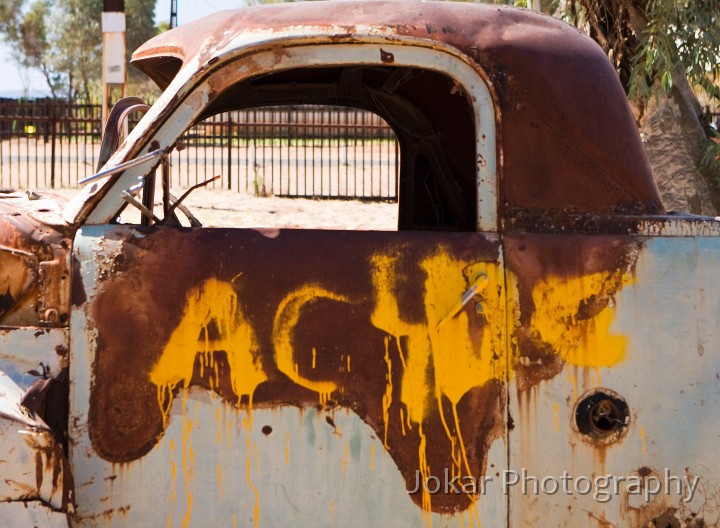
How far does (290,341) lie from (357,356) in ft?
0.55

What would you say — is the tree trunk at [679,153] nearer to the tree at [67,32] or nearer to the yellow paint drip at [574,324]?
the yellow paint drip at [574,324]

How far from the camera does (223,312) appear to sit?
91.0 inches

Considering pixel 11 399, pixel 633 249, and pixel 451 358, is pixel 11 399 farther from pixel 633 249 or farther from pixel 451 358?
pixel 633 249

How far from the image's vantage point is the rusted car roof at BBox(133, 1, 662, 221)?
95.5 inches

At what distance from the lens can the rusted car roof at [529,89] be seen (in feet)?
7.96

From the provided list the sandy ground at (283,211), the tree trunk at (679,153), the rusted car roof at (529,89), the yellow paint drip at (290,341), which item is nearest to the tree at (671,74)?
the tree trunk at (679,153)

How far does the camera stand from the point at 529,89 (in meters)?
2.45

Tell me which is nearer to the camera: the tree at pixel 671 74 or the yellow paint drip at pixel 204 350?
the yellow paint drip at pixel 204 350

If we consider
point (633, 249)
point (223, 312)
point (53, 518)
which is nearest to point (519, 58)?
point (633, 249)

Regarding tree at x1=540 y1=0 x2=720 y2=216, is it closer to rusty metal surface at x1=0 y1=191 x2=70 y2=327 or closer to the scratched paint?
the scratched paint

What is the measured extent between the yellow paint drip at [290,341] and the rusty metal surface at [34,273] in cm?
52

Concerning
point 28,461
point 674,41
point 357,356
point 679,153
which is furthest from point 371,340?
point 679,153

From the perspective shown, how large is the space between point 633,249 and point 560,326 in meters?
0.28

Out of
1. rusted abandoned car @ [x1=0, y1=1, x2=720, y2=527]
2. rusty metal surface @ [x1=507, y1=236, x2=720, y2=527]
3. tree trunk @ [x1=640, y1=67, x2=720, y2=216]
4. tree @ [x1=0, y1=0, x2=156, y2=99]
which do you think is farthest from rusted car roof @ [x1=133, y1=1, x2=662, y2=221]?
tree @ [x1=0, y1=0, x2=156, y2=99]
